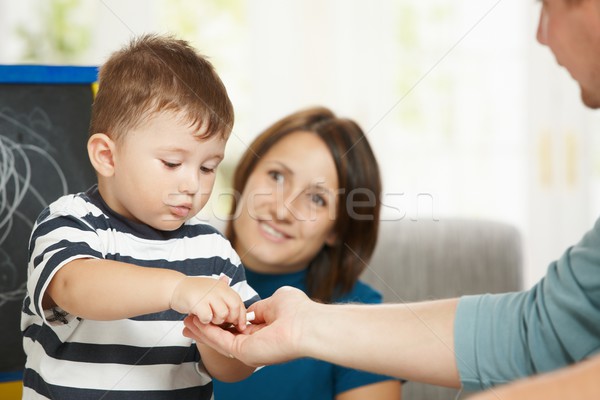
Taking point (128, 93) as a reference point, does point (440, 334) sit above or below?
below

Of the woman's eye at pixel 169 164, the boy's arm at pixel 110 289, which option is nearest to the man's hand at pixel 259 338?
the boy's arm at pixel 110 289

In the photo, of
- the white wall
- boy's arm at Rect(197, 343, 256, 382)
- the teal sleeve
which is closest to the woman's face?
boy's arm at Rect(197, 343, 256, 382)

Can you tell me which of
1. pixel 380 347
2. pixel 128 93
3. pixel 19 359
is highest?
pixel 128 93

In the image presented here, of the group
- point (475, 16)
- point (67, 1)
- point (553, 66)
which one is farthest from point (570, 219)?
point (67, 1)

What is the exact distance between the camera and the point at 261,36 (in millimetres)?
3281

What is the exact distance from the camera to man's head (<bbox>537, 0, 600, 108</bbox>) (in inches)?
36.9

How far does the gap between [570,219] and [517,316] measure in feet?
8.41

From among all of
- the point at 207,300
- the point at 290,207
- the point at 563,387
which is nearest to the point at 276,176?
the point at 290,207

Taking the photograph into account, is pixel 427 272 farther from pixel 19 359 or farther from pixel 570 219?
pixel 570 219

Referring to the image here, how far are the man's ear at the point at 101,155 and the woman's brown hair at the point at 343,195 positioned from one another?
0.68 m

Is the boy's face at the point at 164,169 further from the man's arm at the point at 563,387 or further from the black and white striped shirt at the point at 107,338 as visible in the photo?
the man's arm at the point at 563,387

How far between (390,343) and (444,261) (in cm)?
106

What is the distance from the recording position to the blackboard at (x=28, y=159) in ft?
4.61

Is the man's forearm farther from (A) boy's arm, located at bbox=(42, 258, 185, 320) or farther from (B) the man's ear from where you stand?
(B) the man's ear
